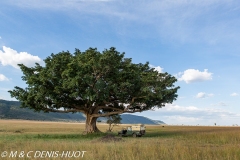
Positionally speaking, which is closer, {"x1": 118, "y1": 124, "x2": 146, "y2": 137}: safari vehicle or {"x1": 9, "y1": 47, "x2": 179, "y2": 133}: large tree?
{"x1": 9, "y1": 47, "x2": 179, "y2": 133}: large tree

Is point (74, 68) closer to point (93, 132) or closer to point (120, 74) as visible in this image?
point (120, 74)

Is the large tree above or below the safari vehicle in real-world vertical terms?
above

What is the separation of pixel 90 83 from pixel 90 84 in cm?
31

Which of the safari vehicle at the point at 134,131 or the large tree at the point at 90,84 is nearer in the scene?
the large tree at the point at 90,84

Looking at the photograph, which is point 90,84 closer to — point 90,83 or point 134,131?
point 90,83

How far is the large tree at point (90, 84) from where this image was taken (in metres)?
31.7

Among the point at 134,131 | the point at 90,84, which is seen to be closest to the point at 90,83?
the point at 90,84

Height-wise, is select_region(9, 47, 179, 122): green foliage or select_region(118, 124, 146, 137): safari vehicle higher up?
select_region(9, 47, 179, 122): green foliage

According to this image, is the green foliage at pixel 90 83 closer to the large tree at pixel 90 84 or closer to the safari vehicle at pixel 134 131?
the large tree at pixel 90 84

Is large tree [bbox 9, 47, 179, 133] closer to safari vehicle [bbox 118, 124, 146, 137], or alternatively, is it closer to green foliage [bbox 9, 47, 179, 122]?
green foliage [bbox 9, 47, 179, 122]

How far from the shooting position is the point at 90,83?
32.1 metres

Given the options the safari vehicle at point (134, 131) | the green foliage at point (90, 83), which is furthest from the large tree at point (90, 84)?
the safari vehicle at point (134, 131)

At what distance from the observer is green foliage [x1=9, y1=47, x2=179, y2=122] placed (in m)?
31.6

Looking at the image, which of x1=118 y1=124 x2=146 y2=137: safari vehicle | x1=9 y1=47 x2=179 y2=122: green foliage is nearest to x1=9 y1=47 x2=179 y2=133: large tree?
x1=9 y1=47 x2=179 y2=122: green foliage
